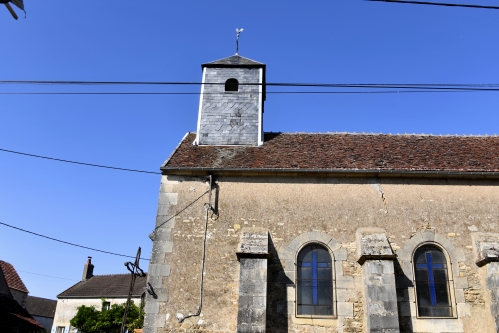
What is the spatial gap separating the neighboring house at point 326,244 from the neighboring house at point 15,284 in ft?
80.2

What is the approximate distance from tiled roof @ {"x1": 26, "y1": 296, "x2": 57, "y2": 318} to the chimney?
31.7 ft

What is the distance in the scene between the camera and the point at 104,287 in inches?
1339

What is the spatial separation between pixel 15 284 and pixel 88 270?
7579 millimetres

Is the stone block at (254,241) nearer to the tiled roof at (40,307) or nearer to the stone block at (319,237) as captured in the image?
the stone block at (319,237)

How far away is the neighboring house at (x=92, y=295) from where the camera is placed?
32.3m

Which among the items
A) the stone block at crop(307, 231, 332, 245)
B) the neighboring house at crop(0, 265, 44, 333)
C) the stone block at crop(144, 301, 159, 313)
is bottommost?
the neighboring house at crop(0, 265, 44, 333)

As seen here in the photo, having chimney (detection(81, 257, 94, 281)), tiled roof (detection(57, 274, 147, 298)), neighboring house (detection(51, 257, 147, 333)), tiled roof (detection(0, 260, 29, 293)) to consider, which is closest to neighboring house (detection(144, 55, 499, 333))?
neighboring house (detection(51, 257, 147, 333))

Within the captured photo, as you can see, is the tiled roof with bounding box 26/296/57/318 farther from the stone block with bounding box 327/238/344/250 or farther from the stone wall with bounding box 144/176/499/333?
the stone block with bounding box 327/238/344/250

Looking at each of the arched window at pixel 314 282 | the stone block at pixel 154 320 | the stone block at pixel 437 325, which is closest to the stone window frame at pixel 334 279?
the arched window at pixel 314 282

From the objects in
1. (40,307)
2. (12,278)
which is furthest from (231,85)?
(40,307)

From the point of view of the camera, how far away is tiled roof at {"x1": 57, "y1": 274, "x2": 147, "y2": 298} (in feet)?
107

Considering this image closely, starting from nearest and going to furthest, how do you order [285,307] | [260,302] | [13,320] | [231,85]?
[260,302]
[285,307]
[231,85]
[13,320]

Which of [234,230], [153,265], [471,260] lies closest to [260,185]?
[234,230]

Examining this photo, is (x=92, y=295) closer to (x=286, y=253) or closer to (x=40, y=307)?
(x=40, y=307)
